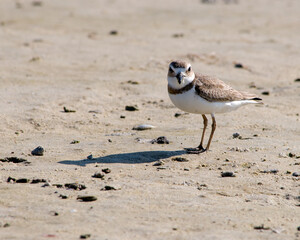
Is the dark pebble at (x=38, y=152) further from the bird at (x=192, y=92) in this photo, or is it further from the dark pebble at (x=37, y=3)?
the dark pebble at (x=37, y=3)

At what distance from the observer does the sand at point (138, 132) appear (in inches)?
Result: 200

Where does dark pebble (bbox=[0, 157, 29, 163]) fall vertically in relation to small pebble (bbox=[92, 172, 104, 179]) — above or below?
below

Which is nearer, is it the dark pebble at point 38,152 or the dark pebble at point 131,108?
the dark pebble at point 38,152

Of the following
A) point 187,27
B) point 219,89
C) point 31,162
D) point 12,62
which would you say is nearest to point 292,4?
point 187,27

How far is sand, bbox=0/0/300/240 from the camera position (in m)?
5.09

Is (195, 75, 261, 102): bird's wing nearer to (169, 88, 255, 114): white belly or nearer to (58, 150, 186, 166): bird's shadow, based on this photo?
(169, 88, 255, 114): white belly

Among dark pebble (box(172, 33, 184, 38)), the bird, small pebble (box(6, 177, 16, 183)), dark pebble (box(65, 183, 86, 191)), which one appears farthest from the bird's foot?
dark pebble (box(172, 33, 184, 38))

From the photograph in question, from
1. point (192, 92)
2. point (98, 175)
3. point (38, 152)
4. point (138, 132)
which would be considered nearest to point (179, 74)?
point (192, 92)

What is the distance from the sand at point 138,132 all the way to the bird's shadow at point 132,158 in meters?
0.02

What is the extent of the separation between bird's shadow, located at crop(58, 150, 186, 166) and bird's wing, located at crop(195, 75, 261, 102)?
0.73 meters

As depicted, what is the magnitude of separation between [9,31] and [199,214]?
368 inches

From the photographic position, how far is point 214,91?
24.1 feet

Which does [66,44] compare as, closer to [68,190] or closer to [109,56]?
[109,56]

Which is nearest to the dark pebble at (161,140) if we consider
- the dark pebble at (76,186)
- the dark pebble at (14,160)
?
the dark pebble at (14,160)
